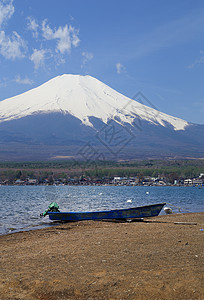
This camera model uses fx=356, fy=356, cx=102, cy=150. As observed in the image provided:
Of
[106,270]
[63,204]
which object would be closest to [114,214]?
[106,270]

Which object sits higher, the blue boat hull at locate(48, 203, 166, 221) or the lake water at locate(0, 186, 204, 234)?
the blue boat hull at locate(48, 203, 166, 221)

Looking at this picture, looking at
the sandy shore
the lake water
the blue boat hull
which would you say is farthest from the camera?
the lake water

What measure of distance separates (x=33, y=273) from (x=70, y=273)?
77 centimetres

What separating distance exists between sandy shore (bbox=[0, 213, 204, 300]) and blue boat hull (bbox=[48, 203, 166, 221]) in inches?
295

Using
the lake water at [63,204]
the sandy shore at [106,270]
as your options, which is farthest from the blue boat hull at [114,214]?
the sandy shore at [106,270]

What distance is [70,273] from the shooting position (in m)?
7.14

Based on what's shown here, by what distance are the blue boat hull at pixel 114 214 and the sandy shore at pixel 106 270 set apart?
24.5ft

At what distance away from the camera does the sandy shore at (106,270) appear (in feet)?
20.1

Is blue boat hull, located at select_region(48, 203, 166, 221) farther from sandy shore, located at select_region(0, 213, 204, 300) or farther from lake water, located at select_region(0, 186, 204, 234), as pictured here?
sandy shore, located at select_region(0, 213, 204, 300)

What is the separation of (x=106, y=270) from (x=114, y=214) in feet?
37.9

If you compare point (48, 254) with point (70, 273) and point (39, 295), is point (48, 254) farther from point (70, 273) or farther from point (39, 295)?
point (39, 295)

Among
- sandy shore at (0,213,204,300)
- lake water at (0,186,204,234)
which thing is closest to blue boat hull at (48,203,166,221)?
lake water at (0,186,204,234)

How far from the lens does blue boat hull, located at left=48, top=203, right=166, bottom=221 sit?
1869cm

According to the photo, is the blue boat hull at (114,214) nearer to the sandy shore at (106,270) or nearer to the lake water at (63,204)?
the lake water at (63,204)
